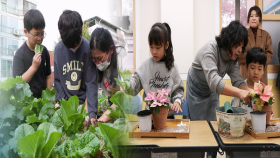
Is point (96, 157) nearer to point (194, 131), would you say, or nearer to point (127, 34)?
point (127, 34)

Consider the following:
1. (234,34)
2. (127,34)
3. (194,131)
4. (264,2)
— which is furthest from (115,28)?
(264,2)

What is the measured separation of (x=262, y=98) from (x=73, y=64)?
2.77 ft

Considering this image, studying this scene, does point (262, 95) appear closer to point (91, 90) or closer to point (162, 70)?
point (162, 70)

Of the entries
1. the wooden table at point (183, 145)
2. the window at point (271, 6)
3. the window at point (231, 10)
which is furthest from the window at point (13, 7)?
the window at point (271, 6)

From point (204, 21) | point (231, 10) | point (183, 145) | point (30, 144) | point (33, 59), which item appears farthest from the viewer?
point (231, 10)

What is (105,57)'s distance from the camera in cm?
43

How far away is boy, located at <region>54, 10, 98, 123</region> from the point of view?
0.42 metres

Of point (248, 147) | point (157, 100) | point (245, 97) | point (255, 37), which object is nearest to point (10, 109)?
point (157, 100)

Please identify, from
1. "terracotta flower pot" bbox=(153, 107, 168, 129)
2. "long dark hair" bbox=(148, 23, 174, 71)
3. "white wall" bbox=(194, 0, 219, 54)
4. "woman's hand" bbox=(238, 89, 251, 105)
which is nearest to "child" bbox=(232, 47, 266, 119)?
"woman's hand" bbox=(238, 89, 251, 105)

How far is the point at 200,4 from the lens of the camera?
2578 millimetres

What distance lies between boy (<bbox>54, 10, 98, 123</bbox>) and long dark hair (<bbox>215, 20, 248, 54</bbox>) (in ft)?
3.31

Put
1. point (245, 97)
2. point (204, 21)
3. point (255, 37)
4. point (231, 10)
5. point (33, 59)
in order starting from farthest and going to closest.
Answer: point (231, 10) → point (204, 21) → point (255, 37) → point (245, 97) → point (33, 59)

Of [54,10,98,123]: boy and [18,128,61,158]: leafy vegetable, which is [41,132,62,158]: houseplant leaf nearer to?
[18,128,61,158]: leafy vegetable

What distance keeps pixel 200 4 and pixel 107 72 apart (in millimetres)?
2486
